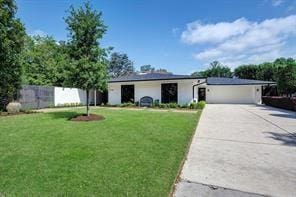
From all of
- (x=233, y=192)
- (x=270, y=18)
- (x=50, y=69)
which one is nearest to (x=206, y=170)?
(x=233, y=192)

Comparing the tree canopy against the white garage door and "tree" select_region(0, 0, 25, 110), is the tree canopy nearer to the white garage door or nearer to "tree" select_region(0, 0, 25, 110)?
the white garage door

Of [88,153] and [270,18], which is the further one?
[270,18]

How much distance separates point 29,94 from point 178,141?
15374 mm

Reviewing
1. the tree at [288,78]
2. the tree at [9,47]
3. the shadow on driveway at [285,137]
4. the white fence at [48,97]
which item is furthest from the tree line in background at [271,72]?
the tree at [9,47]

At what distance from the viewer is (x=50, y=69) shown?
28.6 m

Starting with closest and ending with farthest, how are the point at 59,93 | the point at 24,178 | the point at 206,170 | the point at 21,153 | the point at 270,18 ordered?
the point at 24,178, the point at 206,170, the point at 21,153, the point at 270,18, the point at 59,93

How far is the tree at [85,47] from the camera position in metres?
11.2

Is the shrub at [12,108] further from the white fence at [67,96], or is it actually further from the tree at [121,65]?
the tree at [121,65]

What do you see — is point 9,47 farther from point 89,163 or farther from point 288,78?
point 288,78

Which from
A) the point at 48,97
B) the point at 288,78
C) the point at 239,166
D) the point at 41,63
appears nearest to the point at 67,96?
the point at 48,97

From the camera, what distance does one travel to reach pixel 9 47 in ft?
46.0

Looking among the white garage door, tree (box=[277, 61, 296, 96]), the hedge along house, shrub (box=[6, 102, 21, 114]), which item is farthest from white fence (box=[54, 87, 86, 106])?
tree (box=[277, 61, 296, 96])

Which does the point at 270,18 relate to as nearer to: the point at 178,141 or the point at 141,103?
the point at 141,103

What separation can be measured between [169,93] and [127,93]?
15.4 feet
